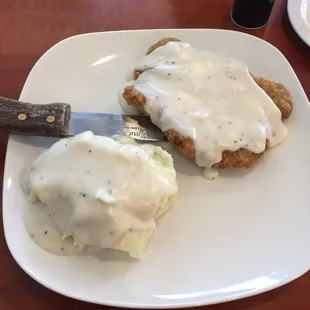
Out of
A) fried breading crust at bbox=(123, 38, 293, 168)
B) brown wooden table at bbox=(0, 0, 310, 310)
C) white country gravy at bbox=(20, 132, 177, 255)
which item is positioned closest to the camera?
white country gravy at bbox=(20, 132, 177, 255)

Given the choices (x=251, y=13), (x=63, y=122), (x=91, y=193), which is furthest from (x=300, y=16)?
(x=91, y=193)

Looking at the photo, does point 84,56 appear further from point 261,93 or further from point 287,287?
point 287,287

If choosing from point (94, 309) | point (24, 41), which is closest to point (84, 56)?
point (24, 41)

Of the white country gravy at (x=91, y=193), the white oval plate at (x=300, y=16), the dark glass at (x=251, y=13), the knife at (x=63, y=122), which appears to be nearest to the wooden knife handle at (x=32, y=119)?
the knife at (x=63, y=122)

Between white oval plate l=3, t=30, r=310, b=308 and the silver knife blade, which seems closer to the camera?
white oval plate l=3, t=30, r=310, b=308

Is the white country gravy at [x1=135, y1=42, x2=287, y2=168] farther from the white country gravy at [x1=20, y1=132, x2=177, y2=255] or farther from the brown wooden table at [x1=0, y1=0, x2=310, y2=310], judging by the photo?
the brown wooden table at [x1=0, y1=0, x2=310, y2=310]

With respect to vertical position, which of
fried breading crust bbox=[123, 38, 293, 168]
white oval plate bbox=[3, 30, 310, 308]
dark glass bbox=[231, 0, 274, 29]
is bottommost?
white oval plate bbox=[3, 30, 310, 308]

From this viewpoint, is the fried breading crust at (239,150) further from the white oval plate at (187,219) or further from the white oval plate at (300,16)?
the white oval plate at (300,16)

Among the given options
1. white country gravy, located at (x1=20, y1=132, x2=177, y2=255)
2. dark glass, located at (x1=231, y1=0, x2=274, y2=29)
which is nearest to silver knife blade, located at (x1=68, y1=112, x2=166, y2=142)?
white country gravy, located at (x1=20, y1=132, x2=177, y2=255)
